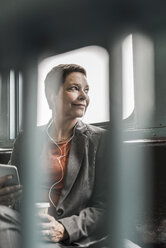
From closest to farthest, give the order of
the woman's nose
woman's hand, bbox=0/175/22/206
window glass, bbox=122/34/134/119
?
1. window glass, bbox=122/34/134/119
2. the woman's nose
3. woman's hand, bbox=0/175/22/206

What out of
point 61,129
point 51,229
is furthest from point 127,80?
point 51,229

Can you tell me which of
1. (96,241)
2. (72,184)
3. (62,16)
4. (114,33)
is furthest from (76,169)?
→ (62,16)

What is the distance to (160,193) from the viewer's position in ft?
4.07

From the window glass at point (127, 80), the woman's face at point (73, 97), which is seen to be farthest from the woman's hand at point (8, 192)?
the window glass at point (127, 80)

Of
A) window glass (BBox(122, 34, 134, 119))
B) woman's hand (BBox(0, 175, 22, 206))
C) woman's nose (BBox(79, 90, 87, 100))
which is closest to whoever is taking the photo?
window glass (BBox(122, 34, 134, 119))

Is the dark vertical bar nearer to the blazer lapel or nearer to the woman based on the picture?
the woman

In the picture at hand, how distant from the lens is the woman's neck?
148 cm

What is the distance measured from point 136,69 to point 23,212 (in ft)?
2.72

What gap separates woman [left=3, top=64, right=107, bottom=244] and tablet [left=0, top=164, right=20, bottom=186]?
17cm

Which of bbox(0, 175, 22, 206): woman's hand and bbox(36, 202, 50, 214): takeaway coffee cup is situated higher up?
bbox(0, 175, 22, 206): woman's hand

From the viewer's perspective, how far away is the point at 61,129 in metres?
1.50

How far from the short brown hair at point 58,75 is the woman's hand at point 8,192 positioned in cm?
46

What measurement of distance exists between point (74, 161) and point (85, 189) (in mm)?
131

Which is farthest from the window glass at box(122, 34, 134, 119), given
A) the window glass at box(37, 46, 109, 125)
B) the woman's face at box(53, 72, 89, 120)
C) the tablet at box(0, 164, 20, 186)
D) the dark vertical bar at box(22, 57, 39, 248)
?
the tablet at box(0, 164, 20, 186)
